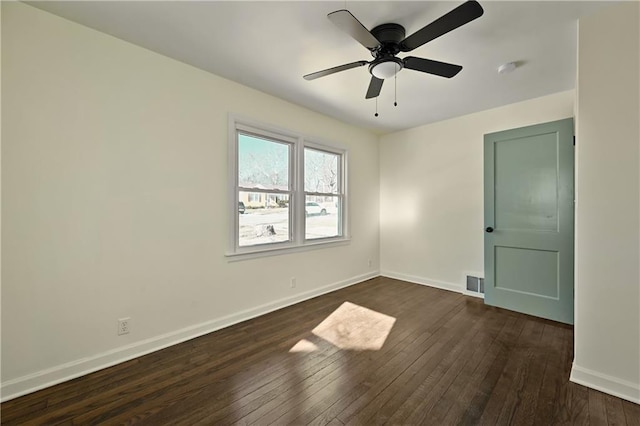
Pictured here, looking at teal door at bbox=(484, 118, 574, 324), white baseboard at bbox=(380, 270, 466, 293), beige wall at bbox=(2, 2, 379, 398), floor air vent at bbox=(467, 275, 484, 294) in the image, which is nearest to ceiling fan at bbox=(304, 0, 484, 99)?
beige wall at bbox=(2, 2, 379, 398)

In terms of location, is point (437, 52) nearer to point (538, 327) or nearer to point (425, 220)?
point (425, 220)

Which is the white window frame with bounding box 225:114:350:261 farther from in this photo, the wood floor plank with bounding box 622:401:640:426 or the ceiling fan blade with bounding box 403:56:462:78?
the wood floor plank with bounding box 622:401:640:426

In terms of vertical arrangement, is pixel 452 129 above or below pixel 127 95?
above

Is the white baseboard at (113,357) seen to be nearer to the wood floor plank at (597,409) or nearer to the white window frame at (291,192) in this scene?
the white window frame at (291,192)

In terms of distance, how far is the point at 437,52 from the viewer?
238 cm

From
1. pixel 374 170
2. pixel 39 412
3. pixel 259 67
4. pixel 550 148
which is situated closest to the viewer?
pixel 39 412

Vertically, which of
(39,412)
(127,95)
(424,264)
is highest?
(127,95)

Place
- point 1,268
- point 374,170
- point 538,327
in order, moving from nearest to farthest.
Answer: point 1,268, point 538,327, point 374,170

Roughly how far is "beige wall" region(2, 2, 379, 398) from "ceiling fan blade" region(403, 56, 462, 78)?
183 cm

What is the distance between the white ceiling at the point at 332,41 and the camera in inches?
73.9

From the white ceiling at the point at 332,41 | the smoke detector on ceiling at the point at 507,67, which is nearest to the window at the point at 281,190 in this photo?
the white ceiling at the point at 332,41

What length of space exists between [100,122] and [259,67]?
4.68ft

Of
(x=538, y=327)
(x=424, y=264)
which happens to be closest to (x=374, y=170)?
(x=424, y=264)

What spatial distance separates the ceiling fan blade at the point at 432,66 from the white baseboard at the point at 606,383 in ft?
7.66
